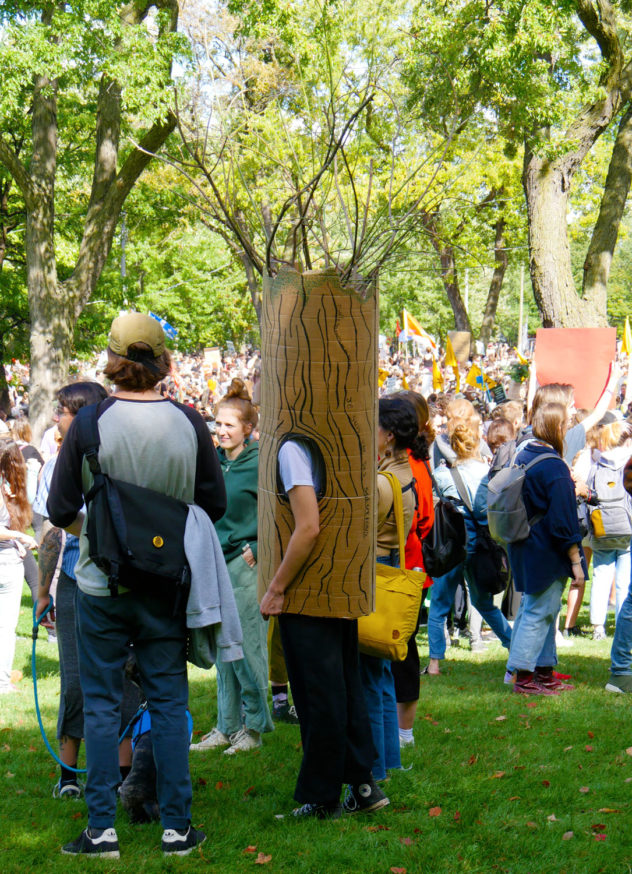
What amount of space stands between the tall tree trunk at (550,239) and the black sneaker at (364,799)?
10811mm

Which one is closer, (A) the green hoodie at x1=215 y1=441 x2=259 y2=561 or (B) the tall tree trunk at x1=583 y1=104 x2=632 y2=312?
(A) the green hoodie at x1=215 y1=441 x2=259 y2=561

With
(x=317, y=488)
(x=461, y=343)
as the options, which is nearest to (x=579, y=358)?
(x=317, y=488)

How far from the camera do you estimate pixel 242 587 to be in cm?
572

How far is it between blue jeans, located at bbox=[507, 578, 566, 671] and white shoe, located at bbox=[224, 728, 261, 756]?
1.96m

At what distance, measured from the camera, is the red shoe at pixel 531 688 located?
6664mm

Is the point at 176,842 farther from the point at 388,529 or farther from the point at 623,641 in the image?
the point at 623,641

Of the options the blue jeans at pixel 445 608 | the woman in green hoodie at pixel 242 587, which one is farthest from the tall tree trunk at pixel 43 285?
the woman in green hoodie at pixel 242 587

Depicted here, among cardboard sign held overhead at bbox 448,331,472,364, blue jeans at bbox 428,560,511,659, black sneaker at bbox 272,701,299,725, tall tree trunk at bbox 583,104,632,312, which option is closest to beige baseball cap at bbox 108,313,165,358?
black sneaker at bbox 272,701,299,725

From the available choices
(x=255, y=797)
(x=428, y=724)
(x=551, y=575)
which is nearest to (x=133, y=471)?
(x=255, y=797)

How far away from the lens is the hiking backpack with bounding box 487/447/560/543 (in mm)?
6293

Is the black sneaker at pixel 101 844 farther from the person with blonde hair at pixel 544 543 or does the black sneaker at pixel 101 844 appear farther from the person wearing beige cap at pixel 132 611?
the person with blonde hair at pixel 544 543

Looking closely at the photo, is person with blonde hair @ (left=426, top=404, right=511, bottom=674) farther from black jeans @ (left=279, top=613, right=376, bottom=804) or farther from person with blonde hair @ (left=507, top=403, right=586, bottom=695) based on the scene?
black jeans @ (left=279, top=613, right=376, bottom=804)

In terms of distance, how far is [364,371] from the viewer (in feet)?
13.3

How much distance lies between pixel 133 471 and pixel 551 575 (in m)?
3.52
